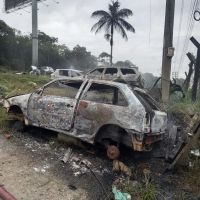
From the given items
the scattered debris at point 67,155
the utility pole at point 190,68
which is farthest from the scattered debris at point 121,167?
the utility pole at point 190,68

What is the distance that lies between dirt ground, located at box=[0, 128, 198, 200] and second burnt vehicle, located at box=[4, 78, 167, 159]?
399 millimetres

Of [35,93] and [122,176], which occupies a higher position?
[35,93]

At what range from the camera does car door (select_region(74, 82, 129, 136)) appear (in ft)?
20.0

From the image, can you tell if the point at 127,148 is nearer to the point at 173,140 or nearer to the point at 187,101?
the point at 173,140

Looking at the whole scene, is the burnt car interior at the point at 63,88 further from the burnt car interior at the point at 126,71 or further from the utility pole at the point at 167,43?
the burnt car interior at the point at 126,71

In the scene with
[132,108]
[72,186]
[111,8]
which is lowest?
[72,186]

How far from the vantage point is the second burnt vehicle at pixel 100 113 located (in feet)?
19.3

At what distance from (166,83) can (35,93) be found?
18.7 ft

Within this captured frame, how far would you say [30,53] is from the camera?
4972 cm

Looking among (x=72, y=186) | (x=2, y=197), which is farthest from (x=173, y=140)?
(x=2, y=197)

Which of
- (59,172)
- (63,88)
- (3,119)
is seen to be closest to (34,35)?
(3,119)

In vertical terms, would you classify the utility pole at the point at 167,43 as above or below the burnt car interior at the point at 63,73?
above

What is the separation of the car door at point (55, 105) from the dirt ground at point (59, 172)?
1.61 ft

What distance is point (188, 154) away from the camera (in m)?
5.98
